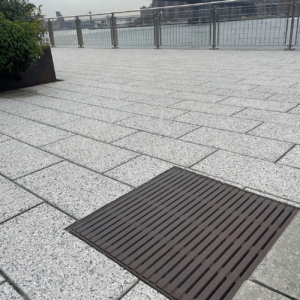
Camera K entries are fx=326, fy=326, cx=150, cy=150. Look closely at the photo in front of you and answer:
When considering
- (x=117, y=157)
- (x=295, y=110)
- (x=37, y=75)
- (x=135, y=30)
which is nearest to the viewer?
(x=117, y=157)

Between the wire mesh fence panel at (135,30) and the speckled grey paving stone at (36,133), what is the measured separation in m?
11.5

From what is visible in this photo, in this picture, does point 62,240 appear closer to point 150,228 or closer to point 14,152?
point 150,228

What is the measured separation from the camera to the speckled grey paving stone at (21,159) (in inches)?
124

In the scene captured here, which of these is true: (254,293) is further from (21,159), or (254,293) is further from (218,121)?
(218,121)

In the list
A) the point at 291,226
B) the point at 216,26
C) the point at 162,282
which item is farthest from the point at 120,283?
the point at 216,26

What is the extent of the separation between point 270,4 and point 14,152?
11534 millimetres

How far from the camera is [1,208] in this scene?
252 cm

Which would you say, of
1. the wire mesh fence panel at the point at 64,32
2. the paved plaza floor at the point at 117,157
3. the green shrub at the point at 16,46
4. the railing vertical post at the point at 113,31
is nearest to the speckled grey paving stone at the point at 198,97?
the paved plaza floor at the point at 117,157

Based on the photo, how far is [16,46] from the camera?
6.28 m

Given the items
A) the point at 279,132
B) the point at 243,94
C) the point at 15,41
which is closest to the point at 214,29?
the point at 243,94

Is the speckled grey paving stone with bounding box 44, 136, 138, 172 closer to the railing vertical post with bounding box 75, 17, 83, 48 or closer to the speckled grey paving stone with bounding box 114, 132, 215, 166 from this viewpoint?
the speckled grey paving stone with bounding box 114, 132, 215, 166

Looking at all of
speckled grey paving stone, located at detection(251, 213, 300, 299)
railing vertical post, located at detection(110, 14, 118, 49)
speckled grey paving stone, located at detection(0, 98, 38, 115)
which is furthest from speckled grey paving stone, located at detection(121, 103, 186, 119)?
railing vertical post, located at detection(110, 14, 118, 49)

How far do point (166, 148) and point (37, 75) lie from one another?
5125 mm

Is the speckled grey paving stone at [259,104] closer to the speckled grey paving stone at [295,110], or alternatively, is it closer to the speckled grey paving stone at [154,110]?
the speckled grey paving stone at [295,110]
